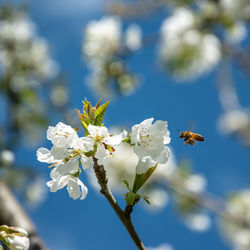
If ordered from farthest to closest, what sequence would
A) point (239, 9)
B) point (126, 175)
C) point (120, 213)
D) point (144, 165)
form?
1. point (126, 175)
2. point (239, 9)
3. point (144, 165)
4. point (120, 213)

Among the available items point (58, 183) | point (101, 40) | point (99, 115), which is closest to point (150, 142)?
point (99, 115)

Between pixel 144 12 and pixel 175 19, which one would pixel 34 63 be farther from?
pixel 175 19

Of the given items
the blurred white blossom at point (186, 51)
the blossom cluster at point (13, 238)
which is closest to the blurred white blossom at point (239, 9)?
the blurred white blossom at point (186, 51)

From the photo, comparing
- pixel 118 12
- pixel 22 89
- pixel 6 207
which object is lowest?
pixel 6 207

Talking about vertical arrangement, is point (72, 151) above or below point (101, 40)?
below

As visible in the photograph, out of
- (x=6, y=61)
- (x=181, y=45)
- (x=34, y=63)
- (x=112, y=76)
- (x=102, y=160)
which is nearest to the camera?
(x=102, y=160)

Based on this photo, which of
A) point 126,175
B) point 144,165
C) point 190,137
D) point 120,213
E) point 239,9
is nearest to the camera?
point 120,213

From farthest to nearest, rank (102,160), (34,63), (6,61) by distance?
1. (34,63)
2. (6,61)
3. (102,160)

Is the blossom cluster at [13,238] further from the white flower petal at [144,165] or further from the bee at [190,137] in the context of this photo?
the bee at [190,137]

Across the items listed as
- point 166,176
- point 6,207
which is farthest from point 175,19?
point 6,207

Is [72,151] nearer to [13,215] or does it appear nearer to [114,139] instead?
[114,139]
